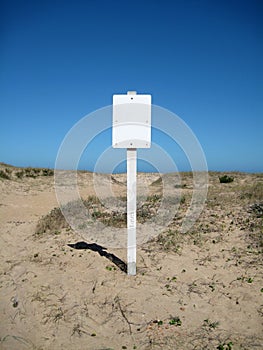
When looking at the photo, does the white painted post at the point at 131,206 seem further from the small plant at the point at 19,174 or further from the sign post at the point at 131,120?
the small plant at the point at 19,174

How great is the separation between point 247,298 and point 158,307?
1433 mm

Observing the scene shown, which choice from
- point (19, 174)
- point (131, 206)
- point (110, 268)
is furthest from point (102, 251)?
point (19, 174)

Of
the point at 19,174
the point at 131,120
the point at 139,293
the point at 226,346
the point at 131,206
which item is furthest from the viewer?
the point at 19,174

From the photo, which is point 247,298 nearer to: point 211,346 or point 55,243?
point 211,346

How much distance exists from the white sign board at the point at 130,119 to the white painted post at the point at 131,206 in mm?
310

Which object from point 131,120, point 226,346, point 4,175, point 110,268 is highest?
point 131,120

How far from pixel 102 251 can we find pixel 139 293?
189 centimetres

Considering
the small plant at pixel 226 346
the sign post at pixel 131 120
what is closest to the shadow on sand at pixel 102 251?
the small plant at pixel 226 346

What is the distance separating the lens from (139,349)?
352cm

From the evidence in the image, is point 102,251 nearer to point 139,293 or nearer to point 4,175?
point 139,293

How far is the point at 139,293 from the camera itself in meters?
4.75

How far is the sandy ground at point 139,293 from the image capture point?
3.73 meters

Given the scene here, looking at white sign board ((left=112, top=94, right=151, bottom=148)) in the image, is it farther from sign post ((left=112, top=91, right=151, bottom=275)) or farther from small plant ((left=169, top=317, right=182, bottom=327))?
small plant ((left=169, top=317, right=182, bottom=327))

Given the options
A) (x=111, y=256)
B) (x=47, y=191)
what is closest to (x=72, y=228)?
(x=111, y=256)
